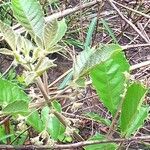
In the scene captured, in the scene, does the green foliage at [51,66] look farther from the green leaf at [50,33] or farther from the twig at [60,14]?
the twig at [60,14]

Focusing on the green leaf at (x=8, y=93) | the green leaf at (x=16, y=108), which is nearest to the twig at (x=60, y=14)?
the green leaf at (x=8, y=93)

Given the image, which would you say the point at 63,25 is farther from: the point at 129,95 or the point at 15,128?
the point at 15,128

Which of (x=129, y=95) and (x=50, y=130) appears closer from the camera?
(x=129, y=95)

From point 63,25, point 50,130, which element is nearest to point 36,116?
point 50,130

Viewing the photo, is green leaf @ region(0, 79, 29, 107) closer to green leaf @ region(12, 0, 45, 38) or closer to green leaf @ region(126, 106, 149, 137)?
green leaf @ region(12, 0, 45, 38)

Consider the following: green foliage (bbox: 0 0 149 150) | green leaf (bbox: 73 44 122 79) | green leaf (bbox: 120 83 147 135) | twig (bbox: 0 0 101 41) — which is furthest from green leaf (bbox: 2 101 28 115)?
twig (bbox: 0 0 101 41)
